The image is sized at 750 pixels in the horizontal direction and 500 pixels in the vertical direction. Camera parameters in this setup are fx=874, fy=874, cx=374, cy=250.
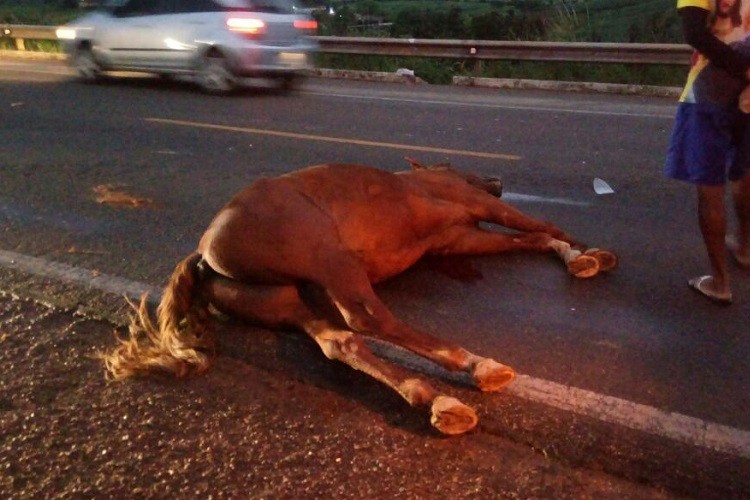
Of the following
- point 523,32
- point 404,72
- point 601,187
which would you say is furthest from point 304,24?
point 601,187

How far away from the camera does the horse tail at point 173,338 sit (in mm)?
3541

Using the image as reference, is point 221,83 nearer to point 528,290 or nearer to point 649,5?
point 528,290

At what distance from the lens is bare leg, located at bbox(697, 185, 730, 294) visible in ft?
13.7

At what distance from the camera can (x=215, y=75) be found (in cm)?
1345

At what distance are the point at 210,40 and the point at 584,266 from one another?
1009 cm

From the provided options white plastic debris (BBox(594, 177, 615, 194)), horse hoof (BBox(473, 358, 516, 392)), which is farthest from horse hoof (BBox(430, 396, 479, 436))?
white plastic debris (BBox(594, 177, 615, 194))

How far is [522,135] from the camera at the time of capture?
9234mm

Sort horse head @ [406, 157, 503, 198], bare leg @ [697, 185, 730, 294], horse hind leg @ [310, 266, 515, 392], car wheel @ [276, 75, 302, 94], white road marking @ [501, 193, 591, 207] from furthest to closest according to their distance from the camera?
car wheel @ [276, 75, 302, 94] → white road marking @ [501, 193, 591, 207] → horse head @ [406, 157, 503, 198] → bare leg @ [697, 185, 730, 294] → horse hind leg @ [310, 266, 515, 392]

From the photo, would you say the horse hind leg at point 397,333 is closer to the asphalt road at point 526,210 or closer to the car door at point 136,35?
the asphalt road at point 526,210

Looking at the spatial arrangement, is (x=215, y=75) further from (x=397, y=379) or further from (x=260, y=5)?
(x=397, y=379)

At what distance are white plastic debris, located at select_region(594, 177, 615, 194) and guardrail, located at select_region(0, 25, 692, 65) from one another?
6.91 m

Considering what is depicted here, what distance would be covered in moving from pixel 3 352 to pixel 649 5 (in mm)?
26589

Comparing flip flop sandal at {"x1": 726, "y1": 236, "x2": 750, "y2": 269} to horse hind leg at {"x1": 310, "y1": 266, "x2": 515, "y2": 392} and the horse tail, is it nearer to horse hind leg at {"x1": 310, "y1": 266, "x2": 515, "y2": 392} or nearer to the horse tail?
horse hind leg at {"x1": 310, "y1": 266, "x2": 515, "y2": 392}

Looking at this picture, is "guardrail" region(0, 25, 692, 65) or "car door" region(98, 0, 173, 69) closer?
"guardrail" region(0, 25, 692, 65)
